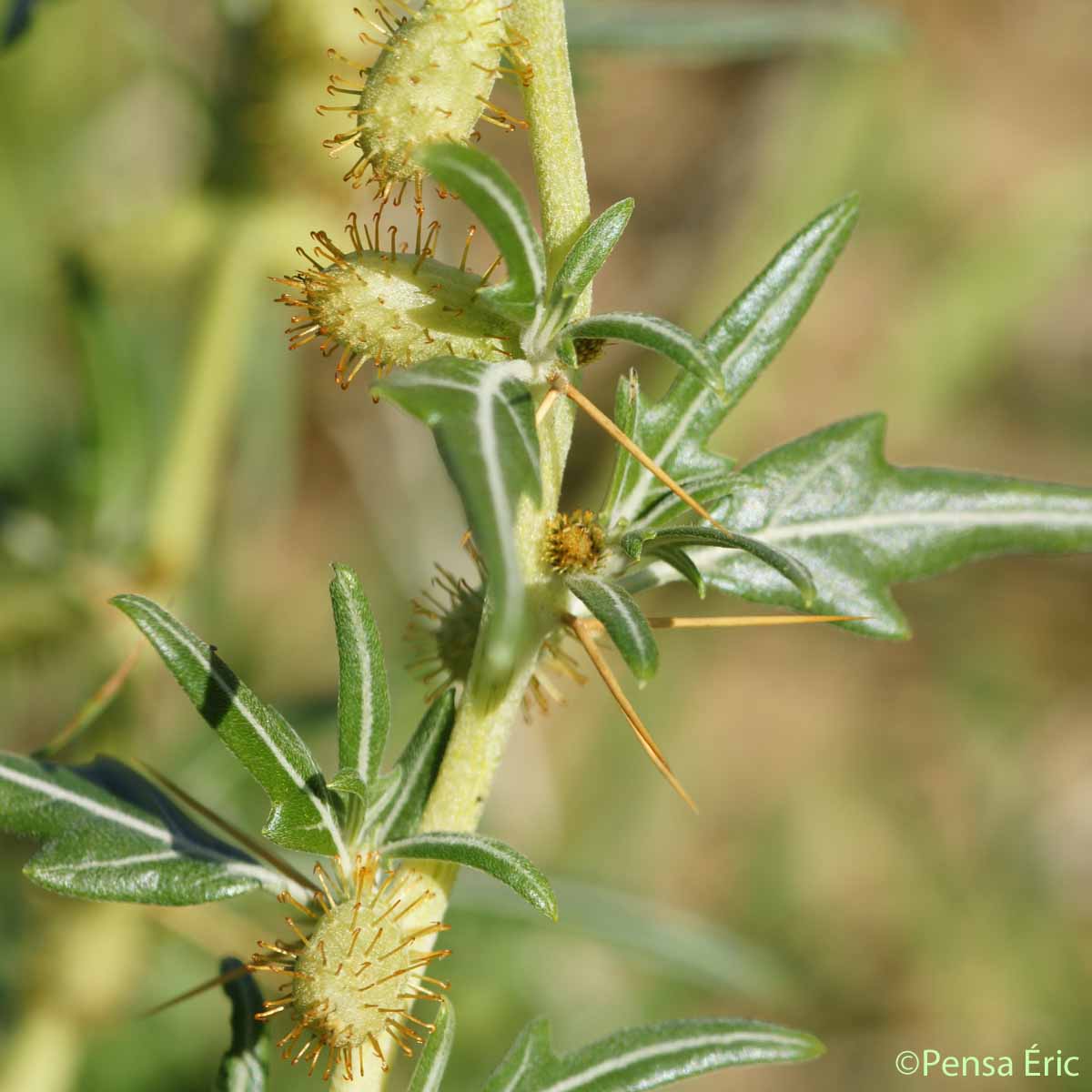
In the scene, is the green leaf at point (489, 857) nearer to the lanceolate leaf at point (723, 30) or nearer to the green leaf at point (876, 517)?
the green leaf at point (876, 517)

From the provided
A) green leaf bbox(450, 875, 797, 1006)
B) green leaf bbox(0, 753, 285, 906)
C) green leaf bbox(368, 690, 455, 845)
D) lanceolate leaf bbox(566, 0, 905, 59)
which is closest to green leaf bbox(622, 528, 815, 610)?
green leaf bbox(368, 690, 455, 845)

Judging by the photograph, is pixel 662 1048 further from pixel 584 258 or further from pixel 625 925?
pixel 625 925

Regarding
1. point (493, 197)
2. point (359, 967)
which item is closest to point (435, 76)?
point (493, 197)

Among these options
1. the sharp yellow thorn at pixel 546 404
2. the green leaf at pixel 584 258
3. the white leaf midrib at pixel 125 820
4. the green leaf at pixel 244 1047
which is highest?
the green leaf at pixel 584 258

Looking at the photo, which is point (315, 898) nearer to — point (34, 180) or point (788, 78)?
point (34, 180)

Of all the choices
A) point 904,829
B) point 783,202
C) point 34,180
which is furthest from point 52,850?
point 783,202

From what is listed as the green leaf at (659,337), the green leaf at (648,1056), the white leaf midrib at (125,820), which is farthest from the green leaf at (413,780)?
the green leaf at (659,337)
